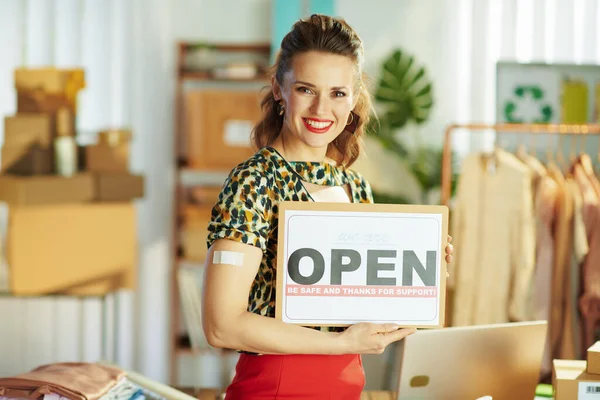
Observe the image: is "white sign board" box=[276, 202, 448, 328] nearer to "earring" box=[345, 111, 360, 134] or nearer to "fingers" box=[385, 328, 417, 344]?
"fingers" box=[385, 328, 417, 344]

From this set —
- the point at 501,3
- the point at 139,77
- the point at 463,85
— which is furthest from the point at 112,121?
the point at 501,3

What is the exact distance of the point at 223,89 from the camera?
4695 mm

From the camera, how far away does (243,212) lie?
4.34 feet

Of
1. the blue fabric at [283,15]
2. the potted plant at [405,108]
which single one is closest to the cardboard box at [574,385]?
the potted plant at [405,108]

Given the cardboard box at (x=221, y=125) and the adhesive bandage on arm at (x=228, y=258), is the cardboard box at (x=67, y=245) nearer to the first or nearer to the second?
the cardboard box at (x=221, y=125)

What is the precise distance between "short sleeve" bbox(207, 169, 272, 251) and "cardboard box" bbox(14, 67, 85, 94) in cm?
258

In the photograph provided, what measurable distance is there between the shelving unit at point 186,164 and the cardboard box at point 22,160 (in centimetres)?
109

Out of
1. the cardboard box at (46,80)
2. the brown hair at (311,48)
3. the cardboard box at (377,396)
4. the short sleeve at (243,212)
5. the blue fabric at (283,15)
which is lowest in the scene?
the cardboard box at (377,396)

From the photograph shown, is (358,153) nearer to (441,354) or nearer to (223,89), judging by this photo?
(441,354)

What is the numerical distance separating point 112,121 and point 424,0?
1.94m

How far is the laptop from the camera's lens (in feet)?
5.32

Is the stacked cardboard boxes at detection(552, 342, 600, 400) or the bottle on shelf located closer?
the stacked cardboard boxes at detection(552, 342, 600, 400)

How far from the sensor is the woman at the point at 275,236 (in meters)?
1.31

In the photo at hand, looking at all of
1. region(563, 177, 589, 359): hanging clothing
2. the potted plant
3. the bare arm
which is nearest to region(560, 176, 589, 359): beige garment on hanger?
region(563, 177, 589, 359): hanging clothing
